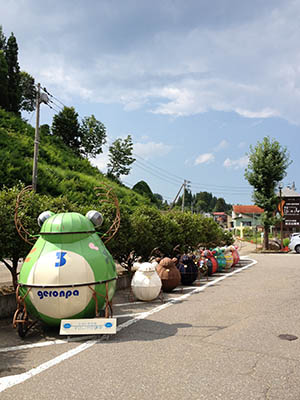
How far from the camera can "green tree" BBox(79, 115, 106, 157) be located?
175 feet

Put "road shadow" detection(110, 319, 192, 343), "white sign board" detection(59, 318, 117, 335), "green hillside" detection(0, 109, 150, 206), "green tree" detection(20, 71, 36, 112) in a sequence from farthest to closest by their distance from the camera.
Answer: "green tree" detection(20, 71, 36, 112) < "green hillside" detection(0, 109, 150, 206) < "road shadow" detection(110, 319, 192, 343) < "white sign board" detection(59, 318, 117, 335)

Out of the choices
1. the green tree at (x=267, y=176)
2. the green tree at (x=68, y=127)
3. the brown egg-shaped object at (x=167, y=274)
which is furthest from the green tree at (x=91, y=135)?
the brown egg-shaped object at (x=167, y=274)

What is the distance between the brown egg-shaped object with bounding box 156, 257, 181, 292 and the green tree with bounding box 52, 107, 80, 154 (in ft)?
144

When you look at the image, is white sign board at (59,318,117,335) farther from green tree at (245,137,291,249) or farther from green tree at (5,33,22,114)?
green tree at (5,33,22,114)

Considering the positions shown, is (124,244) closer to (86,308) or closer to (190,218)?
(86,308)

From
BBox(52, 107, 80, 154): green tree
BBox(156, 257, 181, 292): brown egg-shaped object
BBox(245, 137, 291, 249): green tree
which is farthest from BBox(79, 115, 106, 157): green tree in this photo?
BBox(156, 257, 181, 292): brown egg-shaped object

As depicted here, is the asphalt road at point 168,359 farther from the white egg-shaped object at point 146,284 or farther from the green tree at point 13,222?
the green tree at point 13,222

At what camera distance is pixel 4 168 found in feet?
88.6

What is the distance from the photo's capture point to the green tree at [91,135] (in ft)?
175

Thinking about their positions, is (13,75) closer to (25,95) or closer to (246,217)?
(25,95)

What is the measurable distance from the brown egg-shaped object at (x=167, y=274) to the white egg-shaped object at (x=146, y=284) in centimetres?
139

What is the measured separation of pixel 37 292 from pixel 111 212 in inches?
222

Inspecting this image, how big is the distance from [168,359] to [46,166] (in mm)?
30840

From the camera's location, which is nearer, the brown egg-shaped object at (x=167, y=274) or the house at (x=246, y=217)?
the brown egg-shaped object at (x=167, y=274)
